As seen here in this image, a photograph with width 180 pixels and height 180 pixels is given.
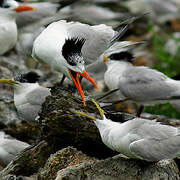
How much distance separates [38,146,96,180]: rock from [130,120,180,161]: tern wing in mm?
796

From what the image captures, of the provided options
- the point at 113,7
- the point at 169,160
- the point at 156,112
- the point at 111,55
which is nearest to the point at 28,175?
the point at 169,160

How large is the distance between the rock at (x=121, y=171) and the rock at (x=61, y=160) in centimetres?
30

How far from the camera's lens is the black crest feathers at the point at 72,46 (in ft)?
15.5

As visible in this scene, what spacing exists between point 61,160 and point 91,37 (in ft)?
5.40

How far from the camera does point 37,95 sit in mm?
6051

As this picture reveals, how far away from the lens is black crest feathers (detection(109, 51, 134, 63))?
21.7 ft

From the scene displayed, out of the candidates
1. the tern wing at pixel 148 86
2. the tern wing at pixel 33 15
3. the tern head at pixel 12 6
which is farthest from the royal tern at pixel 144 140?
the tern wing at pixel 33 15

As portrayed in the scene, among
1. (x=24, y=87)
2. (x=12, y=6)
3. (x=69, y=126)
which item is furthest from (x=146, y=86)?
(x=12, y=6)

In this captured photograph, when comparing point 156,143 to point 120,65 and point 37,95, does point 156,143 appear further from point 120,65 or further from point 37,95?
point 120,65

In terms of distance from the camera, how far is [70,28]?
5.49m

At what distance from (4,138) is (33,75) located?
97 centimetres

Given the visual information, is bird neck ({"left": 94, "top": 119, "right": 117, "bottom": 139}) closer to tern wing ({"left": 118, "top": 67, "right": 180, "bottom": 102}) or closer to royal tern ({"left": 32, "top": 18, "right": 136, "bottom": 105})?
royal tern ({"left": 32, "top": 18, "right": 136, "bottom": 105})

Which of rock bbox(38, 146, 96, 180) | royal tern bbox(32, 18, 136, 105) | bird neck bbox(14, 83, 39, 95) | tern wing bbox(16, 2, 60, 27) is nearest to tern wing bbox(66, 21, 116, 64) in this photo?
royal tern bbox(32, 18, 136, 105)

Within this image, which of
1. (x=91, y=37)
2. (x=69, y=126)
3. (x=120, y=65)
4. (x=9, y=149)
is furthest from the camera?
(x=120, y=65)
